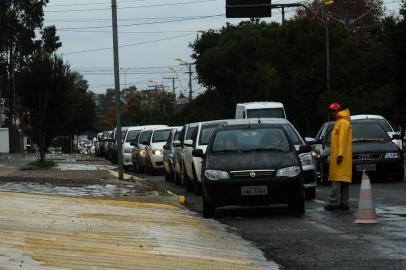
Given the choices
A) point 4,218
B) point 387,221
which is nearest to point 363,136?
point 387,221

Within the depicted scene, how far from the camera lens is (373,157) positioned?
65.5ft

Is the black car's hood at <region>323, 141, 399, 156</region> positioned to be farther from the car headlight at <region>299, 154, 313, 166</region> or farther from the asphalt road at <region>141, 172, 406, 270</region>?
the car headlight at <region>299, 154, 313, 166</region>

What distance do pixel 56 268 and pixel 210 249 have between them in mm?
2319

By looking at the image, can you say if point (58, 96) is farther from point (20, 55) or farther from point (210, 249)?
point (20, 55)

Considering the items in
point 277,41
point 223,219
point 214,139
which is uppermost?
point 277,41

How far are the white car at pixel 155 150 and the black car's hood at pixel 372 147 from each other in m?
9.57

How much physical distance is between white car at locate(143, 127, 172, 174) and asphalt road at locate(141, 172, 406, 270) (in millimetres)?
12687

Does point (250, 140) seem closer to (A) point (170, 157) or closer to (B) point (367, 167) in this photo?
(B) point (367, 167)

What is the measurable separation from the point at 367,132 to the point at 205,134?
14.3ft

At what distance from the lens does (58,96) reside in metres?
30.5

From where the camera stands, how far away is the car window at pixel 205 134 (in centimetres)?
1940

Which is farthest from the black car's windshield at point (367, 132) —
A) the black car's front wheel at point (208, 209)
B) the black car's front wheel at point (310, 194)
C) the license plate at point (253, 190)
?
the license plate at point (253, 190)

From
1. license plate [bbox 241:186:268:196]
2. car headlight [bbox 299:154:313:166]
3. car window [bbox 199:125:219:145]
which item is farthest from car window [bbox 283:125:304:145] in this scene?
license plate [bbox 241:186:268:196]

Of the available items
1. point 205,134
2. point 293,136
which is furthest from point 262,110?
point 293,136
